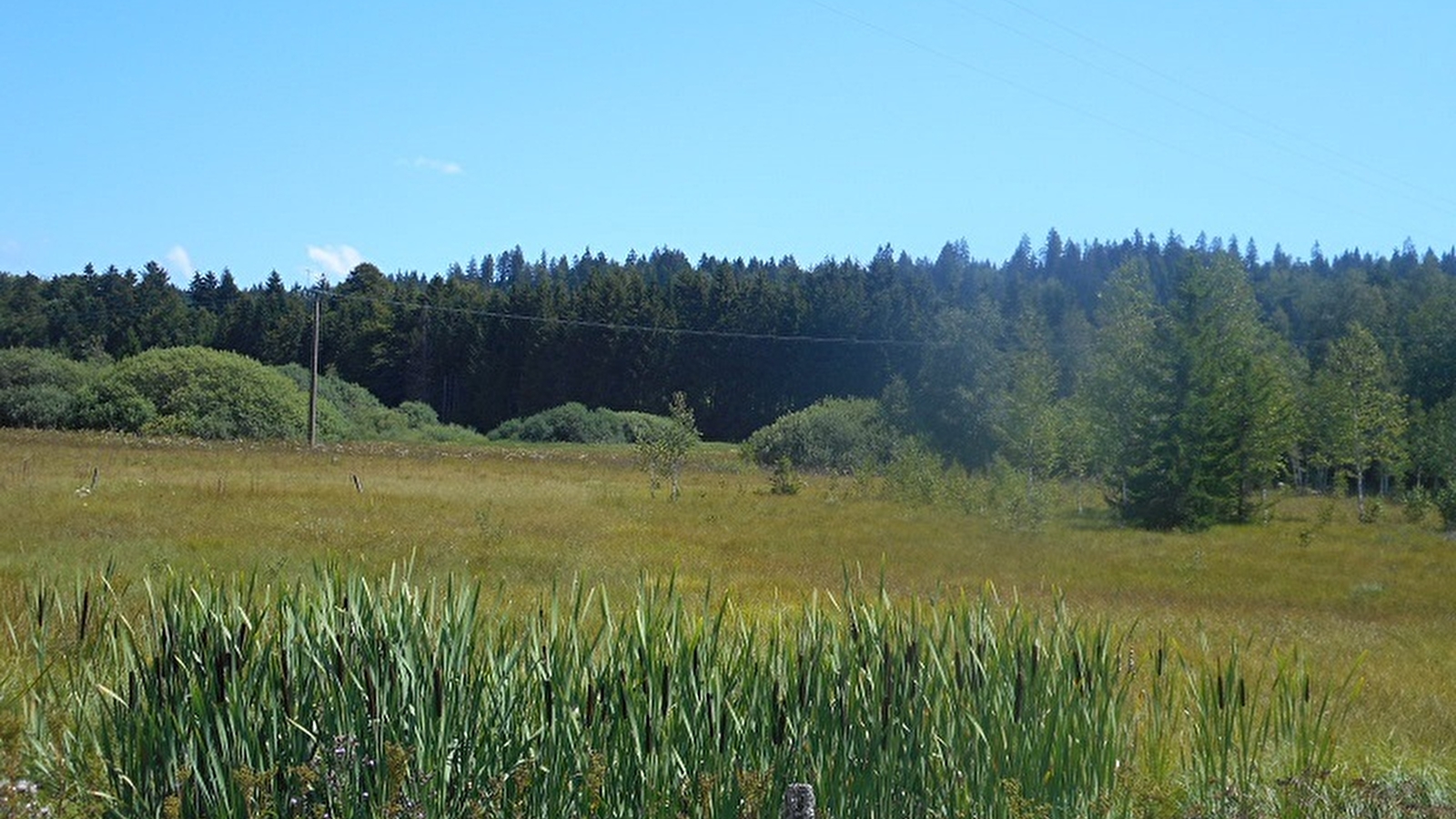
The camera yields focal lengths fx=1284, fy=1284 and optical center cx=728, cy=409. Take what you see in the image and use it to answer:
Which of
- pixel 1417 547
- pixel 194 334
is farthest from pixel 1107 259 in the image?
pixel 1417 547

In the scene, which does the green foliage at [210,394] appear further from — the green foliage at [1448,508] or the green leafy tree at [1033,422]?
the green foliage at [1448,508]

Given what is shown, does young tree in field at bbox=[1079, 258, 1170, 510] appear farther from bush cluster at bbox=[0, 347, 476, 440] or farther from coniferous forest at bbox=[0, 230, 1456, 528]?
bush cluster at bbox=[0, 347, 476, 440]

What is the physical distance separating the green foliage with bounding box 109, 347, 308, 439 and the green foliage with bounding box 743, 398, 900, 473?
21231 mm

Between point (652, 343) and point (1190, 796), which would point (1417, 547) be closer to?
point (1190, 796)

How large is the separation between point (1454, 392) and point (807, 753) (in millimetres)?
63388

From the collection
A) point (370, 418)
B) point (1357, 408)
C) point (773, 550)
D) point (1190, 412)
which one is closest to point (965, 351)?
point (1357, 408)

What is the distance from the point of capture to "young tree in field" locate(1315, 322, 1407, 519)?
4828cm

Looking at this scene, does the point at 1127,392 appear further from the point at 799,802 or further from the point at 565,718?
the point at 799,802

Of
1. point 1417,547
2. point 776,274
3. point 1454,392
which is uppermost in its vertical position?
point 776,274

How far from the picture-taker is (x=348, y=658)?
4367mm

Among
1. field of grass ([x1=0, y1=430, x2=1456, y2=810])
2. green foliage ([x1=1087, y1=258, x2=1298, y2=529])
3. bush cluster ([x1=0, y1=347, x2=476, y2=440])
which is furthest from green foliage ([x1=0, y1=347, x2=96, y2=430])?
green foliage ([x1=1087, y1=258, x2=1298, y2=529])

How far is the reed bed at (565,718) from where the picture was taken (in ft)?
13.9

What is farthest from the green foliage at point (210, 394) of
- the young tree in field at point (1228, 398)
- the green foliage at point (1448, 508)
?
the green foliage at point (1448, 508)

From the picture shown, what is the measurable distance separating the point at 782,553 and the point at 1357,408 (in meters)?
36.9
